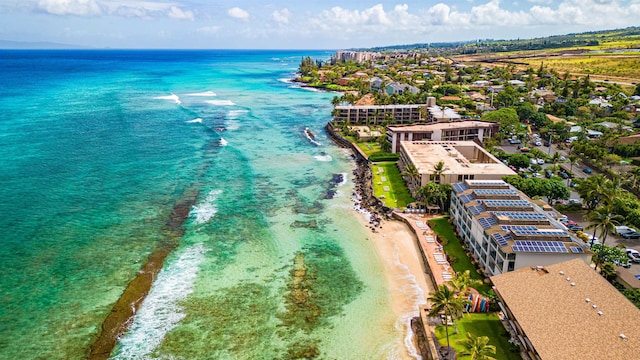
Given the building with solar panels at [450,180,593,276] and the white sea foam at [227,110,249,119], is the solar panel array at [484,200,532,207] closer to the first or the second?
the building with solar panels at [450,180,593,276]

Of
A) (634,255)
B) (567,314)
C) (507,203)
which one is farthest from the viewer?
(507,203)

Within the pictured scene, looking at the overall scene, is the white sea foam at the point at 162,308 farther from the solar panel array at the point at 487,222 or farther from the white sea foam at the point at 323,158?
the white sea foam at the point at 323,158

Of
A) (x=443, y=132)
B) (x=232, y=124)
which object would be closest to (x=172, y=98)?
(x=232, y=124)

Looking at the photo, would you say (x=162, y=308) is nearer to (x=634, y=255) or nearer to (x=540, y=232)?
(x=540, y=232)

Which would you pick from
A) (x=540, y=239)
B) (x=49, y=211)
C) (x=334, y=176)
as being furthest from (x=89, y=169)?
(x=540, y=239)

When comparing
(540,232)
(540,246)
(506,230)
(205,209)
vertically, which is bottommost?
(205,209)

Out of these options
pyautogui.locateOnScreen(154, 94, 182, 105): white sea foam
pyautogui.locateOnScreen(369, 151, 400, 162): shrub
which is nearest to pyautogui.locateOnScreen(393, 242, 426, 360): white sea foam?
pyautogui.locateOnScreen(369, 151, 400, 162): shrub
